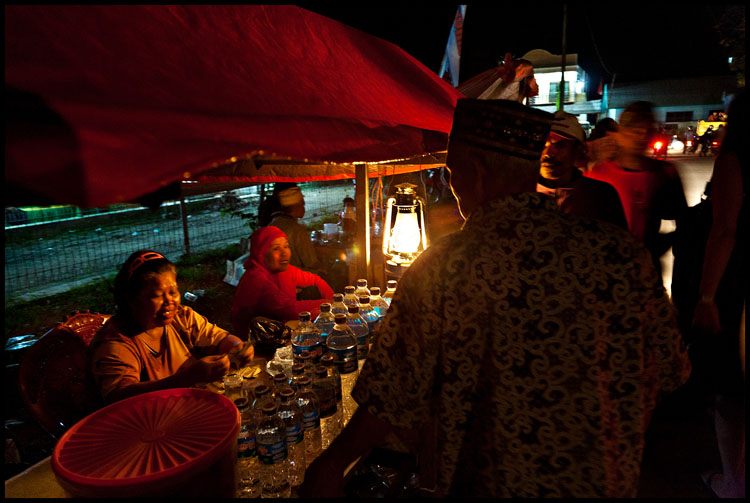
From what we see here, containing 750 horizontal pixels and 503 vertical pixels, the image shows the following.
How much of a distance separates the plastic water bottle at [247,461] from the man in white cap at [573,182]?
2.78 metres

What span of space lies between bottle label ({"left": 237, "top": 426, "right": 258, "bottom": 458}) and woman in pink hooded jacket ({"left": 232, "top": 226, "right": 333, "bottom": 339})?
2.15m

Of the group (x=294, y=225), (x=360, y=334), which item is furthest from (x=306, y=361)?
(x=294, y=225)

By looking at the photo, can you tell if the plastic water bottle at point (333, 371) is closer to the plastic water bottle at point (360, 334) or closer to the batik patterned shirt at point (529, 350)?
the plastic water bottle at point (360, 334)

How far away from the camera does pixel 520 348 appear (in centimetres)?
141

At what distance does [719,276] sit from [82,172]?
3.60 m

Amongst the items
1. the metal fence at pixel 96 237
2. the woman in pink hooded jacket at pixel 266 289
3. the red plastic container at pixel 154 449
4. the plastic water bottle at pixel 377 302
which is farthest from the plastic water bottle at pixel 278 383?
the metal fence at pixel 96 237

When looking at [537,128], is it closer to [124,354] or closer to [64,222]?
[124,354]

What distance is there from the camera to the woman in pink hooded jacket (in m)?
4.22

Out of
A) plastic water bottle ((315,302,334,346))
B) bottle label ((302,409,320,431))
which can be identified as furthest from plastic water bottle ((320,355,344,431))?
plastic water bottle ((315,302,334,346))

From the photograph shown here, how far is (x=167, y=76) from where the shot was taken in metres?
1.41

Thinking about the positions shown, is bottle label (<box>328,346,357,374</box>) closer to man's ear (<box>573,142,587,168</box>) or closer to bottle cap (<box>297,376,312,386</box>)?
bottle cap (<box>297,376,312,386</box>)

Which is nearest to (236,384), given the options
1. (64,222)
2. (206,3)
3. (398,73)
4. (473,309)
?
(473,309)

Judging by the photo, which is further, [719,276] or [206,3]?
[719,276]

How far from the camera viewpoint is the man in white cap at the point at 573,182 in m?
3.46
